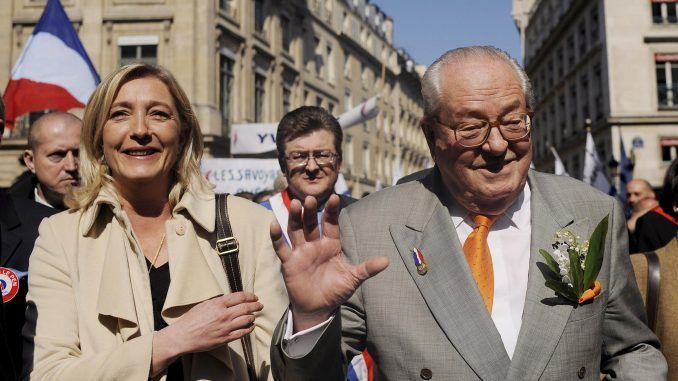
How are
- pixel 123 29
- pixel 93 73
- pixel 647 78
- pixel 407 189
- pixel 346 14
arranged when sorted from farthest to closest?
1. pixel 346 14
2. pixel 647 78
3. pixel 123 29
4. pixel 93 73
5. pixel 407 189

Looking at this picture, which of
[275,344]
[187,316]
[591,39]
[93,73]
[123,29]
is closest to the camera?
[275,344]

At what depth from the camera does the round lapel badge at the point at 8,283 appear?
9.31ft

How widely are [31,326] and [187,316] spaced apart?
58cm

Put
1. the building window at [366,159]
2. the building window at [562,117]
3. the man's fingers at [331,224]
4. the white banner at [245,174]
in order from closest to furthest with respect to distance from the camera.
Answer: the man's fingers at [331,224] → the white banner at [245,174] → the building window at [562,117] → the building window at [366,159]

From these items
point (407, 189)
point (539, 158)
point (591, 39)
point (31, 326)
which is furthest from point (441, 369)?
point (539, 158)

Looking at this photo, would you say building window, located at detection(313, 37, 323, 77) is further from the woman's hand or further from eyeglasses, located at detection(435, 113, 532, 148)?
the woman's hand

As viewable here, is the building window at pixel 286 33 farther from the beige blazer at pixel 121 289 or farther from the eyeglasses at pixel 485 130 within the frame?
the eyeglasses at pixel 485 130

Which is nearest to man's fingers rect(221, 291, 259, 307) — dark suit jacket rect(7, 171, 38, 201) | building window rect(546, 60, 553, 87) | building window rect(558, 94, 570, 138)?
dark suit jacket rect(7, 171, 38, 201)

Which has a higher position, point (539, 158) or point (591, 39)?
point (591, 39)

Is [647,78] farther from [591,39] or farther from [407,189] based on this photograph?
[407,189]

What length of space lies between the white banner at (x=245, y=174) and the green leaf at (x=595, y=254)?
980 centimetres

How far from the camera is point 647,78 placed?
31.4m

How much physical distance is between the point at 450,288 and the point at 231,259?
82 cm

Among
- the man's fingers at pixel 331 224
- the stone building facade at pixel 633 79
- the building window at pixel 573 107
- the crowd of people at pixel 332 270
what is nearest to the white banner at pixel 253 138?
the crowd of people at pixel 332 270
